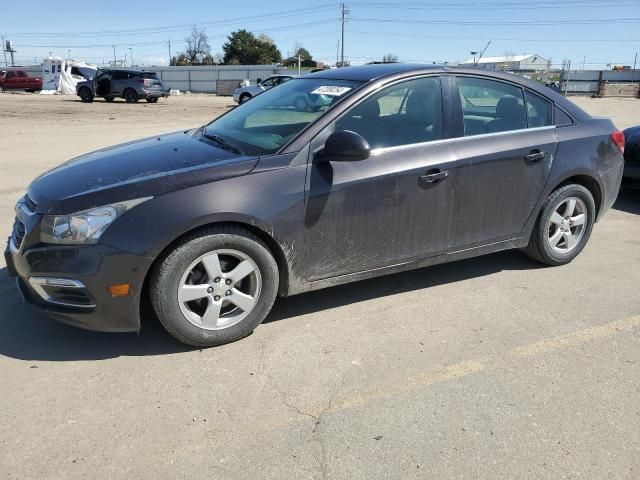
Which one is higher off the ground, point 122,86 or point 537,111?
point 537,111

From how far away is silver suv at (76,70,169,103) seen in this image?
28.5 metres

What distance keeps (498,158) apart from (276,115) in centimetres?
169

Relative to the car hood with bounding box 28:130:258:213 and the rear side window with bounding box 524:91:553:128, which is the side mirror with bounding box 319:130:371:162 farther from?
the rear side window with bounding box 524:91:553:128

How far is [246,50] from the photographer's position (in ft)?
276

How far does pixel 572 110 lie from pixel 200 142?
122 inches

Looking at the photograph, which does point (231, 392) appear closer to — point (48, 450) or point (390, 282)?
point (48, 450)

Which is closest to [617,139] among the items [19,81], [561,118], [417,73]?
[561,118]

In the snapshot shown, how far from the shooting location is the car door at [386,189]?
344 cm

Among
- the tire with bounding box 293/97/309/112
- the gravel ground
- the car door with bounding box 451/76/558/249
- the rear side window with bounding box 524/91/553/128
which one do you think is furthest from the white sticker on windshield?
the rear side window with bounding box 524/91/553/128

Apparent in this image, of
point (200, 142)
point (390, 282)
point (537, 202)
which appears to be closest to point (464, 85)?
point (537, 202)

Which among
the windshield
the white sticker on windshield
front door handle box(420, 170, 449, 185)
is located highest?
the white sticker on windshield

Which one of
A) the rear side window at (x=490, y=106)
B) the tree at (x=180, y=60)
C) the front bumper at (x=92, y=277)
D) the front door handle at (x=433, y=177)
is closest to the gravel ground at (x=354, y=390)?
the front bumper at (x=92, y=277)

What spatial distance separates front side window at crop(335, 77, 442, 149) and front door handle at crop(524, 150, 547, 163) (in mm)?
815

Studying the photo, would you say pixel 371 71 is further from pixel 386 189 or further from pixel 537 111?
pixel 537 111
